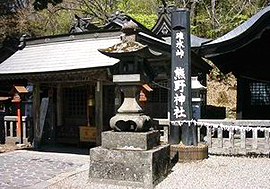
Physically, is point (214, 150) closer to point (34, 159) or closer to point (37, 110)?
point (34, 159)

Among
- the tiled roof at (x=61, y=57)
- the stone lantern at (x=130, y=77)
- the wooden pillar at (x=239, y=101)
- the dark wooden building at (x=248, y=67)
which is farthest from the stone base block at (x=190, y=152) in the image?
the dark wooden building at (x=248, y=67)

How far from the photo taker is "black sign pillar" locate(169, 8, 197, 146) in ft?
30.9

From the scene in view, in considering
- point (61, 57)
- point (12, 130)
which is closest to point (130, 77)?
point (61, 57)

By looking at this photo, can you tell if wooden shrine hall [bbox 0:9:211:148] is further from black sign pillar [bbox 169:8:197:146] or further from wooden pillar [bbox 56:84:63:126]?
black sign pillar [bbox 169:8:197:146]

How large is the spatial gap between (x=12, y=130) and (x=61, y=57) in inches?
163

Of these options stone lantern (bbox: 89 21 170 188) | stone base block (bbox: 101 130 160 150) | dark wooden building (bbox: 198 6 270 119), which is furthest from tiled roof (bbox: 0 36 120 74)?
dark wooden building (bbox: 198 6 270 119)

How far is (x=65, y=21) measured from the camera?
1132 inches

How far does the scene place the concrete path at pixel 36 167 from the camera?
732cm

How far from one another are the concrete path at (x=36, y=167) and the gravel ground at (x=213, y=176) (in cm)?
55

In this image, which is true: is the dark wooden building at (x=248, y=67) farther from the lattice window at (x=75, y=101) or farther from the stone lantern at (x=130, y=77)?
the lattice window at (x=75, y=101)

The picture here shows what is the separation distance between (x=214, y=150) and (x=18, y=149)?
741 centimetres

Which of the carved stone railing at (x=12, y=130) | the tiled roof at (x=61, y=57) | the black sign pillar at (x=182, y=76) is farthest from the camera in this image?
the carved stone railing at (x=12, y=130)

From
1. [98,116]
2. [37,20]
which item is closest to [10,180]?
[98,116]

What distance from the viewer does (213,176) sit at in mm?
7414
